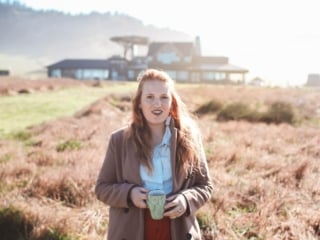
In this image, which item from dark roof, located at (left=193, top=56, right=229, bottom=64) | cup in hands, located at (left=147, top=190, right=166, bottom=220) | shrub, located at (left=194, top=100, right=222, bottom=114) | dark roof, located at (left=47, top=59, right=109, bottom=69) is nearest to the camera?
cup in hands, located at (left=147, top=190, right=166, bottom=220)

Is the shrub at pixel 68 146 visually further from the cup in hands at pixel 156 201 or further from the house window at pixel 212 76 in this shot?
the house window at pixel 212 76

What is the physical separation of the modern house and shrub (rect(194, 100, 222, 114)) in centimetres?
3143

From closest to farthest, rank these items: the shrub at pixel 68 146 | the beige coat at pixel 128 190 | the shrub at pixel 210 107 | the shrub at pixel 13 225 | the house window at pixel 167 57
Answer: the beige coat at pixel 128 190
the shrub at pixel 13 225
the shrub at pixel 68 146
the shrub at pixel 210 107
the house window at pixel 167 57

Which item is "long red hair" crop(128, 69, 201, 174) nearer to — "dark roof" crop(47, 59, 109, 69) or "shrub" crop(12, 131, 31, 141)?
"shrub" crop(12, 131, 31, 141)

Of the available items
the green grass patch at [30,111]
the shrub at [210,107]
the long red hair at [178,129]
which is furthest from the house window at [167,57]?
the long red hair at [178,129]

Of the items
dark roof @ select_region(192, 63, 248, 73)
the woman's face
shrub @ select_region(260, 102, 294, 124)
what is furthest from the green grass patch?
dark roof @ select_region(192, 63, 248, 73)

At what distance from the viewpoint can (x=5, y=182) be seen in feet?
19.9

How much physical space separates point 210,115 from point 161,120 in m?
13.7

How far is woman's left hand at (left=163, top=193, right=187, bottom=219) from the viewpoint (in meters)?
2.62

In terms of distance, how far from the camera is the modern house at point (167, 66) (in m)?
49.6

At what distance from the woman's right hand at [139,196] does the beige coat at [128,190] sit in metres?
0.04

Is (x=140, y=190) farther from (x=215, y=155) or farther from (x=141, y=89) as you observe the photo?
(x=215, y=155)

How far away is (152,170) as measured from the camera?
9.03 ft

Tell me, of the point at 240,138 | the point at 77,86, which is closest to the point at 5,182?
the point at 240,138
